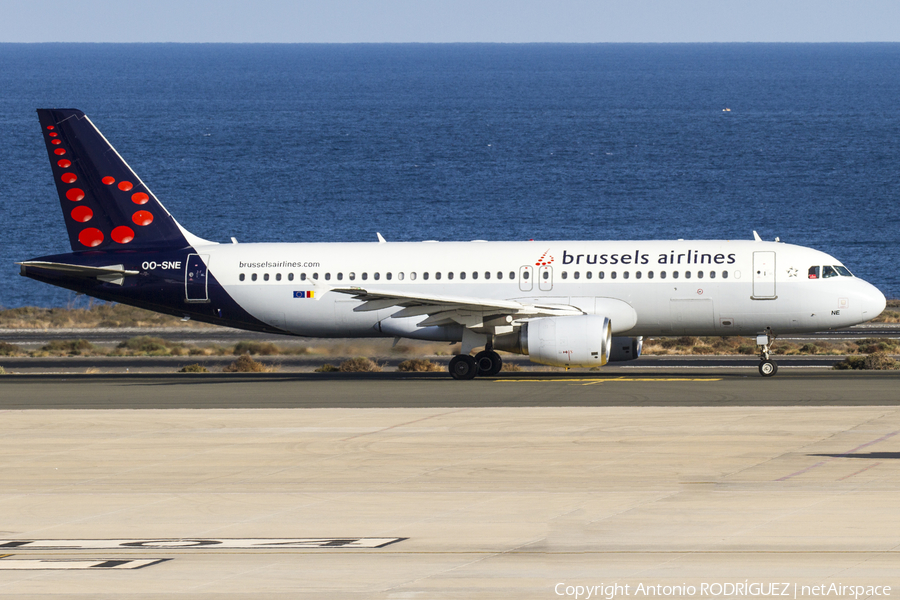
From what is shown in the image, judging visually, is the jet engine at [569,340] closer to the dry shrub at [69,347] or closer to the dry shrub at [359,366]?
the dry shrub at [359,366]


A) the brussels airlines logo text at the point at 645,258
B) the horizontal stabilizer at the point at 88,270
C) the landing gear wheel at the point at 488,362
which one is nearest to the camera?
the brussels airlines logo text at the point at 645,258

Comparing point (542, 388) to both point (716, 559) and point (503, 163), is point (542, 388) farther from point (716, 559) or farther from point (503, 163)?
point (503, 163)

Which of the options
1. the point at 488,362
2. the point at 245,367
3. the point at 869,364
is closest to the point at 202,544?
the point at 488,362

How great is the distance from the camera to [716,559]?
15930 millimetres

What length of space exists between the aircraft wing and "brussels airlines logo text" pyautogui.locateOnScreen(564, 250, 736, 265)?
151 centimetres

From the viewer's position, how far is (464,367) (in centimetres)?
3653

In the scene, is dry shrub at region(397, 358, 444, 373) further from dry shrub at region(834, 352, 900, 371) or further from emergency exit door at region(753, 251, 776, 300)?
dry shrub at region(834, 352, 900, 371)

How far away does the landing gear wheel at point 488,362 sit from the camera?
37.1m

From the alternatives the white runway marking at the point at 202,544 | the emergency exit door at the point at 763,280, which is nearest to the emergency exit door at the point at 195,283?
the emergency exit door at the point at 763,280

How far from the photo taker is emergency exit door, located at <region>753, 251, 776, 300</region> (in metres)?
35.4

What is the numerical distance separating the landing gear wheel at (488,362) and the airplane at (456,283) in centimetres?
4

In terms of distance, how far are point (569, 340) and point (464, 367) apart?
164 inches

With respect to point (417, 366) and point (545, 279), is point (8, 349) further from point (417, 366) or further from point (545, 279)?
point (545, 279)

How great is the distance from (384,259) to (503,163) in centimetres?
13963
